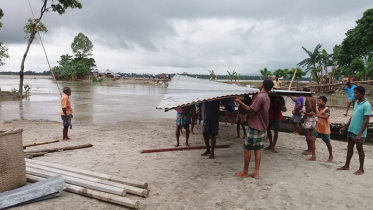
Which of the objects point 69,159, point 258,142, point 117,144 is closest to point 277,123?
point 258,142

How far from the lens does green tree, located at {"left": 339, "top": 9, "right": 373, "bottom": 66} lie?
23953 millimetres

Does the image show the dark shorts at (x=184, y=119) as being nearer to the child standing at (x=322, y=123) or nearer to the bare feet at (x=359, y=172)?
the child standing at (x=322, y=123)

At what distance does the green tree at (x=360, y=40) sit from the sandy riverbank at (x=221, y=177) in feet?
70.5

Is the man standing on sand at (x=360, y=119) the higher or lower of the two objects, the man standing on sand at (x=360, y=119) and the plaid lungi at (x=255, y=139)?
the higher

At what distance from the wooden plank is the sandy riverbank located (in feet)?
0.32

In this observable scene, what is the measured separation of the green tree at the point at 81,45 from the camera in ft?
185

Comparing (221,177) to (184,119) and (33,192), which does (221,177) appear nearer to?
(184,119)

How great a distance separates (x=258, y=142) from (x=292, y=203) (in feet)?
3.33

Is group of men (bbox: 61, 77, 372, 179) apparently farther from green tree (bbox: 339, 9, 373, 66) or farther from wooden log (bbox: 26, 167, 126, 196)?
green tree (bbox: 339, 9, 373, 66)

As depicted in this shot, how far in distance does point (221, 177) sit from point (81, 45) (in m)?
58.9

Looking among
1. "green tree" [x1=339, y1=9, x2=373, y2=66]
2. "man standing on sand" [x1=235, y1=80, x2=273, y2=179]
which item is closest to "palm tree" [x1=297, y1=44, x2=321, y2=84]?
"green tree" [x1=339, y1=9, x2=373, y2=66]

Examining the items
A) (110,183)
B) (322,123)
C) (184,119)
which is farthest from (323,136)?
(110,183)

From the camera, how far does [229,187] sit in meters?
4.07

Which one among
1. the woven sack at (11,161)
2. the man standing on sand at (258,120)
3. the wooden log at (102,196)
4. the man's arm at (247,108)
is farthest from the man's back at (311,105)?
the woven sack at (11,161)
